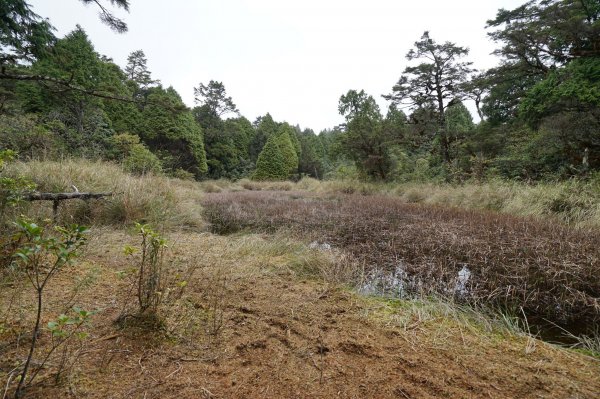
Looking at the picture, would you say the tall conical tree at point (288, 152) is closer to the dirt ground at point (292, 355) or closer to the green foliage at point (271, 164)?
the green foliage at point (271, 164)

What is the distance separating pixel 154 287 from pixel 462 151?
15.9 meters

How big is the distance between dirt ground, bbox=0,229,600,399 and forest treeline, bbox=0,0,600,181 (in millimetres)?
2040

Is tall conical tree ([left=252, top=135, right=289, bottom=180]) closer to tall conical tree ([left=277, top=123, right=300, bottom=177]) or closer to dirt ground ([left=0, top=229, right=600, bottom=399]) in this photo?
tall conical tree ([left=277, top=123, right=300, bottom=177])

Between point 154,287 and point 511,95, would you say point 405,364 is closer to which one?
point 154,287

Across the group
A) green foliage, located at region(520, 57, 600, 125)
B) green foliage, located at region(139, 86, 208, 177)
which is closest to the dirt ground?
green foliage, located at region(520, 57, 600, 125)

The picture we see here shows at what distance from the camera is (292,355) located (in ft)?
4.94

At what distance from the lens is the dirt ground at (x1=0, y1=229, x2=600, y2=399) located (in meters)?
1.24

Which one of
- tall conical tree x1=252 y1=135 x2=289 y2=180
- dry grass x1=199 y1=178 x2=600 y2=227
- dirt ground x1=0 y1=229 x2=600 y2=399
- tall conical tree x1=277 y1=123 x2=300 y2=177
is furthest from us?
tall conical tree x1=277 y1=123 x2=300 y2=177

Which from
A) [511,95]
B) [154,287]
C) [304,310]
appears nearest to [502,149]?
[511,95]

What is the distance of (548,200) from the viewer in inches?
227

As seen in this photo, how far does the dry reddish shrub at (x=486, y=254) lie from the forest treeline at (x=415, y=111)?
304 centimetres

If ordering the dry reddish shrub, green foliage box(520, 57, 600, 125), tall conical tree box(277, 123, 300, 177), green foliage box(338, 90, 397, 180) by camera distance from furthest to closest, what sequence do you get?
tall conical tree box(277, 123, 300, 177) < green foliage box(338, 90, 397, 180) < green foliage box(520, 57, 600, 125) < the dry reddish shrub

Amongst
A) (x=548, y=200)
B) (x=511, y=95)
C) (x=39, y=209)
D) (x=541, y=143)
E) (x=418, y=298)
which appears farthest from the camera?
(x=511, y=95)

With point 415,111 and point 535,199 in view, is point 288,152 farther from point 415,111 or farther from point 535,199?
point 535,199
